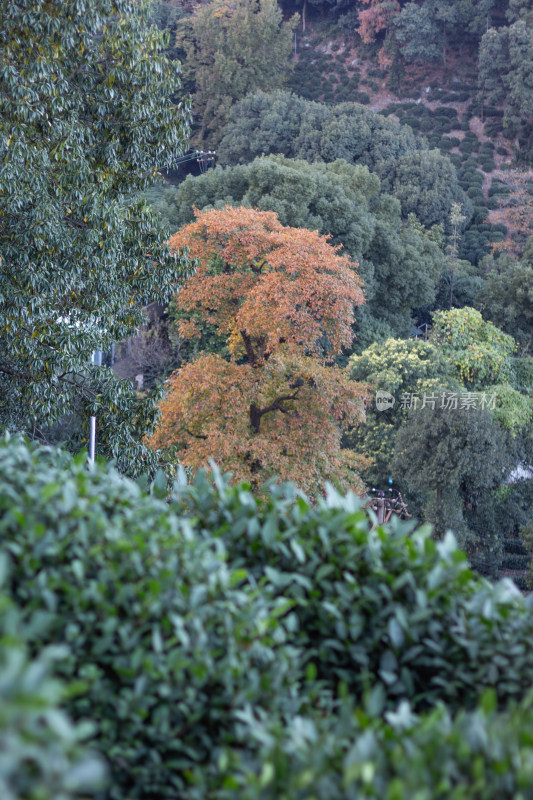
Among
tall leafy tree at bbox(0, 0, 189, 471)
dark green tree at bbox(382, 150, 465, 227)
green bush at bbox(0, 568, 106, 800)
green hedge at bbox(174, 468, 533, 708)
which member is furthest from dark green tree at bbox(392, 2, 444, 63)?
green bush at bbox(0, 568, 106, 800)

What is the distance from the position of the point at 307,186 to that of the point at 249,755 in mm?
15100

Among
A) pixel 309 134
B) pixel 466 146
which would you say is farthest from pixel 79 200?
pixel 466 146

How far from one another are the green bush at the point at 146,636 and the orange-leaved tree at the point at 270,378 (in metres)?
6.69

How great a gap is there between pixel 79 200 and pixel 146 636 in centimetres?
405

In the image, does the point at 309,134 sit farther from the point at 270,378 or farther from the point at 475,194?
the point at 270,378

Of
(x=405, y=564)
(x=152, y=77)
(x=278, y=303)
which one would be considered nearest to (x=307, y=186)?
(x=278, y=303)

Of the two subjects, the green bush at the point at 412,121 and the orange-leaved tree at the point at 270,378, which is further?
the green bush at the point at 412,121

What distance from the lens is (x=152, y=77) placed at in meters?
5.12

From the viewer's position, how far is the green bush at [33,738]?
0.91 metres

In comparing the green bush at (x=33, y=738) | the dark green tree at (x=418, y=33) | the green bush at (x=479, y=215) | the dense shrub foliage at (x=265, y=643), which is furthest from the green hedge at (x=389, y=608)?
the dark green tree at (x=418, y=33)

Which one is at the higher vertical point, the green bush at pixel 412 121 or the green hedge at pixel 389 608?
the green bush at pixel 412 121

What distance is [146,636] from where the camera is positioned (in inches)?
58.6

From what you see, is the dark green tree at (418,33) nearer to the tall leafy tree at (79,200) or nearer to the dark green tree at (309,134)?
the dark green tree at (309,134)

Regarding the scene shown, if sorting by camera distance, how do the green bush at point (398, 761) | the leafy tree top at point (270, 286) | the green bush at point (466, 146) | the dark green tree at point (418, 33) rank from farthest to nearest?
the dark green tree at point (418, 33) < the green bush at point (466, 146) < the leafy tree top at point (270, 286) < the green bush at point (398, 761)
